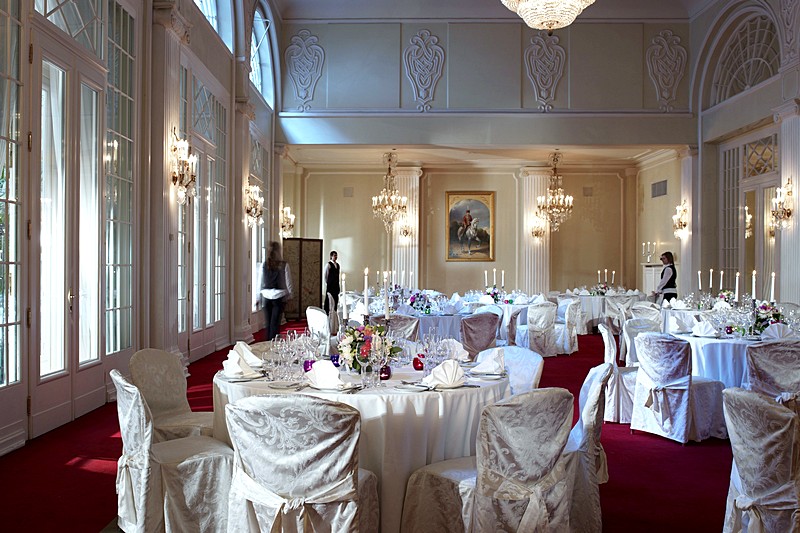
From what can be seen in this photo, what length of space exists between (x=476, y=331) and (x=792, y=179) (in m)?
5.74

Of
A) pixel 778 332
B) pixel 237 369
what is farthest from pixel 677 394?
pixel 237 369

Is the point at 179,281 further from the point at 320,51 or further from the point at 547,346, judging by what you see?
the point at 320,51

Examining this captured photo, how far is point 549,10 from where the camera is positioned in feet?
21.4

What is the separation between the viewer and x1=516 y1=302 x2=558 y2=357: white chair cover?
11383 millimetres

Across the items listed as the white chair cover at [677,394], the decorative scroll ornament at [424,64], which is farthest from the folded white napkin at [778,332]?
the decorative scroll ornament at [424,64]

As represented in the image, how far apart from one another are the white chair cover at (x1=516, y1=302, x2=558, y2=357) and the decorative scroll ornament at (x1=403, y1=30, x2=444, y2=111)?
501cm

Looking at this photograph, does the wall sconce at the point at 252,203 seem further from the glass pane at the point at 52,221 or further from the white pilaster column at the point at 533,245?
the white pilaster column at the point at 533,245

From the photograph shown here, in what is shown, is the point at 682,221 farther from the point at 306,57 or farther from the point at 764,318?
the point at 306,57

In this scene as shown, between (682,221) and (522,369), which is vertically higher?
(682,221)

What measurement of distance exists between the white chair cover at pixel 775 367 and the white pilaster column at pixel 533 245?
12.9 meters

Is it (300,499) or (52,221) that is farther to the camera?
(52,221)

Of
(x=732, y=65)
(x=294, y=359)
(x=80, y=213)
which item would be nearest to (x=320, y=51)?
(x=732, y=65)

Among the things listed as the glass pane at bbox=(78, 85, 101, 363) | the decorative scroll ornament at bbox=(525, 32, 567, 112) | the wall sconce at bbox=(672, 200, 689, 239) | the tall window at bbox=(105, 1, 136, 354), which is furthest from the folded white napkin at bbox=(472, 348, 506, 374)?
the wall sconce at bbox=(672, 200, 689, 239)

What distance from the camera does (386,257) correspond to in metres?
19.0
